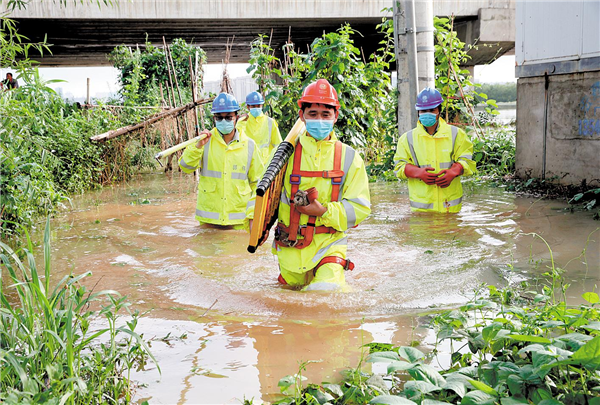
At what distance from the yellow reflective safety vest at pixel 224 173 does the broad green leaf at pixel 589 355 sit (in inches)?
203

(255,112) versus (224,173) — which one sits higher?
(255,112)

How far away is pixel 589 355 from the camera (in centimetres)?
256

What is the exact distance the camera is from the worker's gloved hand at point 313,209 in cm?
444

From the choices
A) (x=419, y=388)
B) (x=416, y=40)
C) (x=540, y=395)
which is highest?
(x=416, y=40)

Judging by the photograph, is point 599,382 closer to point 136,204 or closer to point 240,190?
point 240,190

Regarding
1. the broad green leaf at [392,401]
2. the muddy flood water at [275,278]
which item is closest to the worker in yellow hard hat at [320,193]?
the muddy flood water at [275,278]

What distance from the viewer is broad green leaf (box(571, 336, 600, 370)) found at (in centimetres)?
255

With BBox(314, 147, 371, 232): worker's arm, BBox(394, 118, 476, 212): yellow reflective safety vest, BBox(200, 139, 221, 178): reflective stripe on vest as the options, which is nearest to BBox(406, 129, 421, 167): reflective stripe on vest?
BBox(394, 118, 476, 212): yellow reflective safety vest

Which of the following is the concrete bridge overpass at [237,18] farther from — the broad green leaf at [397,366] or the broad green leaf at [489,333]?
the broad green leaf at [397,366]

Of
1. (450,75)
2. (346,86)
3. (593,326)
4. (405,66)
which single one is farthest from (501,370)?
(346,86)

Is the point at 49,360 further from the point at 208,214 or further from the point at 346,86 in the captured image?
the point at 346,86

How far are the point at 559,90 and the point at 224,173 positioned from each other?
509 centimetres

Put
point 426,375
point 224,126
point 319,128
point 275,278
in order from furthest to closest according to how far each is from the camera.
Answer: point 224,126, point 275,278, point 319,128, point 426,375

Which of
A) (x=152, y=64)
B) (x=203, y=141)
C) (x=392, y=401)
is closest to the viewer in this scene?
(x=392, y=401)
